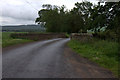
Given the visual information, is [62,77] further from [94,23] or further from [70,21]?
[70,21]

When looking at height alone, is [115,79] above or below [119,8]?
below

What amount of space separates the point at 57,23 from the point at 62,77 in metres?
52.6

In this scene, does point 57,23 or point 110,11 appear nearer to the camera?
point 110,11

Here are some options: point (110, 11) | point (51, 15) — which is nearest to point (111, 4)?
point (110, 11)

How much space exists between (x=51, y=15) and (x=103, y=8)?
38.5 metres

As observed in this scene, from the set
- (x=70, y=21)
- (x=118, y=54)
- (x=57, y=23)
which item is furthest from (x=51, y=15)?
(x=118, y=54)

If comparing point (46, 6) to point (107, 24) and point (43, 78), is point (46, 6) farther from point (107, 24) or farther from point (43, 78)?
point (43, 78)

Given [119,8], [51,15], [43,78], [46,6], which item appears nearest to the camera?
[43,78]

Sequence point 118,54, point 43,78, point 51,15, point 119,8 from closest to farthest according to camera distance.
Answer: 1. point 43,78
2. point 118,54
3. point 119,8
4. point 51,15

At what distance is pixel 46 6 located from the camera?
232 feet

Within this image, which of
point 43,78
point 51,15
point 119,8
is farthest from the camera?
point 51,15

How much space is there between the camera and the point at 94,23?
1969 centimetres

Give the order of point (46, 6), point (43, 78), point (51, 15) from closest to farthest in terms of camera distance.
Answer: point (43, 78), point (51, 15), point (46, 6)

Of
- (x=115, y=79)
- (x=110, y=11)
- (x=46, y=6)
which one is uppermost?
(x=46, y=6)
